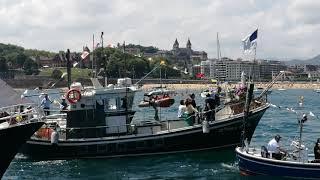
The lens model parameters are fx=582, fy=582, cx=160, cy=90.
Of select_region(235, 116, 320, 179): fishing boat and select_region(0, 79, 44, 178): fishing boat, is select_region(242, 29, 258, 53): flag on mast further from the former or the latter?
select_region(0, 79, 44, 178): fishing boat

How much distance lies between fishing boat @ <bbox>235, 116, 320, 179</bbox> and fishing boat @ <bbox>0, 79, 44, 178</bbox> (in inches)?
369

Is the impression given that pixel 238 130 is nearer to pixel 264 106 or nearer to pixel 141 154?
pixel 264 106

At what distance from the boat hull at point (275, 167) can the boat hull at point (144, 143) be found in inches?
219

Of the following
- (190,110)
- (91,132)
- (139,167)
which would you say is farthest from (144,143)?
(190,110)

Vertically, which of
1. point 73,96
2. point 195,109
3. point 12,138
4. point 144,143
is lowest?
point 144,143

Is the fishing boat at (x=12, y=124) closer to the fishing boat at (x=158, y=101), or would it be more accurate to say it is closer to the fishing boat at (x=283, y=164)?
the fishing boat at (x=283, y=164)

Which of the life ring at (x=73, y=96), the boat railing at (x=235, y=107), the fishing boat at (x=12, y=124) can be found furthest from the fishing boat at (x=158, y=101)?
the fishing boat at (x=12, y=124)

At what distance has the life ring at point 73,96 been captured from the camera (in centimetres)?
3161

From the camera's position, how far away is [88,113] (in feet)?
106

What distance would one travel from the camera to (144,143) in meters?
32.2

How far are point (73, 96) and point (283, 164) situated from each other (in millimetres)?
12392

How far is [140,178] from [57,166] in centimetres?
555

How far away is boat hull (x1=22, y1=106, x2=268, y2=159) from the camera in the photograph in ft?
105

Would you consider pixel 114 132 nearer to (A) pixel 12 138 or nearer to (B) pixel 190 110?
(B) pixel 190 110
